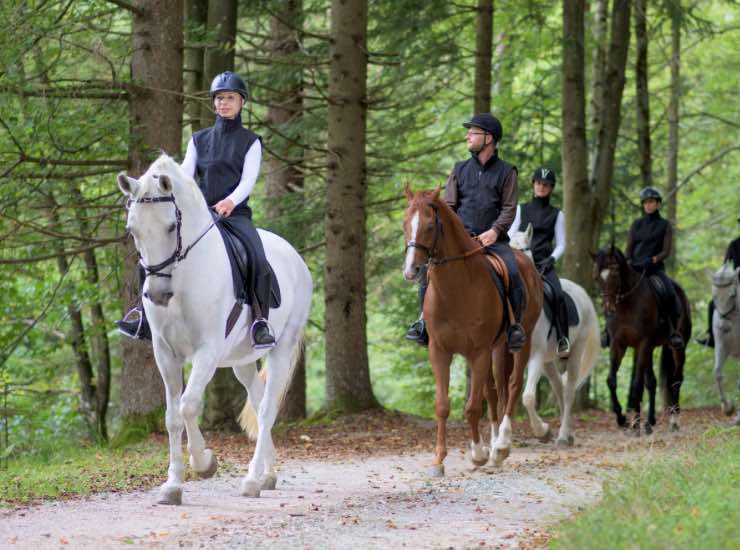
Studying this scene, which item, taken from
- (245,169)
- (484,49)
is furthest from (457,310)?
(484,49)

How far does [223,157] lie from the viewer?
967 cm

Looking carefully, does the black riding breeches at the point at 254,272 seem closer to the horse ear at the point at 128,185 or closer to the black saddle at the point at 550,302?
the horse ear at the point at 128,185

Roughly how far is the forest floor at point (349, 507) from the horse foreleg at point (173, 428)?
13 centimetres

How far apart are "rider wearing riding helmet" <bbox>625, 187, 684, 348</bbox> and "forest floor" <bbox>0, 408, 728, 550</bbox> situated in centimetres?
400

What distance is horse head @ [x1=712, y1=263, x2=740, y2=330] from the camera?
58.6ft

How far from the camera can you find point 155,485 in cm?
995

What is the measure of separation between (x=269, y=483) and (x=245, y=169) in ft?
8.79

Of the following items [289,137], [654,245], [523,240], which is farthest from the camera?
[289,137]

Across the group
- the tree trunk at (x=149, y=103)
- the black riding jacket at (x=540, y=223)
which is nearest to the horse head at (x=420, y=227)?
the black riding jacket at (x=540, y=223)

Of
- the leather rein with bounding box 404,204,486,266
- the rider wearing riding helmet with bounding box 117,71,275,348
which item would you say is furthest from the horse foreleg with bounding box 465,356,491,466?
the rider wearing riding helmet with bounding box 117,71,275,348

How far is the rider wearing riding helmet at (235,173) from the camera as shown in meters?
9.38

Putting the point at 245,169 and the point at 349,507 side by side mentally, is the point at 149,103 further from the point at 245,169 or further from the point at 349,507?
the point at 349,507

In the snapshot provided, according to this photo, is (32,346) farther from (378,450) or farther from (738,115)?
(738,115)

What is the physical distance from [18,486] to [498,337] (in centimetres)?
493
